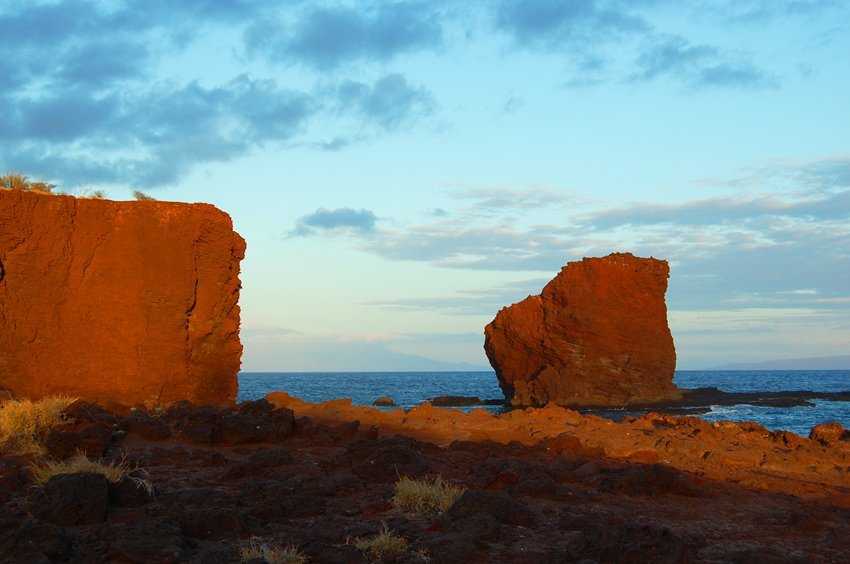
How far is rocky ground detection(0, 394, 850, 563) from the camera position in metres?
6.54

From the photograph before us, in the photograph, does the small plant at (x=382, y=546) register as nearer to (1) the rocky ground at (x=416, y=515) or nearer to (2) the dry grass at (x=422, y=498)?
(1) the rocky ground at (x=416, y=515)

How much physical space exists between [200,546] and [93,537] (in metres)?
0.88

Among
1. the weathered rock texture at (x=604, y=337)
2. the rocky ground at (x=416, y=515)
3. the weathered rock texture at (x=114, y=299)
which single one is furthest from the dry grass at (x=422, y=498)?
Result: the weathered rock texture at (x=604, y=337)

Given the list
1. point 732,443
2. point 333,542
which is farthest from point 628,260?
point 333,542

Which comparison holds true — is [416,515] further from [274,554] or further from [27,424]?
[27,424]

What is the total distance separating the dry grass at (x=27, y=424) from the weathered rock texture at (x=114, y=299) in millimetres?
4616

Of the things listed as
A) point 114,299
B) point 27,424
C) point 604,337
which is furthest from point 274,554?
point 604,337

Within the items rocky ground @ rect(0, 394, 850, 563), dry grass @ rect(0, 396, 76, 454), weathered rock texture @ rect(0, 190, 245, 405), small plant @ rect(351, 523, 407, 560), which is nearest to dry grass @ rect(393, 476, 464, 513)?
rocky ground @ rect(0, 394, 850, 563)

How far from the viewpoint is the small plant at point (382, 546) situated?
658cm

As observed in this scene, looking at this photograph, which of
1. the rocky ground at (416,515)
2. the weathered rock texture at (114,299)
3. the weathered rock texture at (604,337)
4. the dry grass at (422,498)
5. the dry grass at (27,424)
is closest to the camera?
the rocky ground at (416,515)

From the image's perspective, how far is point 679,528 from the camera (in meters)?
8.36

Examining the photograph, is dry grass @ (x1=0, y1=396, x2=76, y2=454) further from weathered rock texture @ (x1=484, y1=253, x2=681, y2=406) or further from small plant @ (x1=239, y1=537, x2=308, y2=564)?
weathered rock texture @ (x1=484, y1=253, x2=681, y2=406)

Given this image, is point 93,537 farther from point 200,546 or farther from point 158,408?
point 158,408

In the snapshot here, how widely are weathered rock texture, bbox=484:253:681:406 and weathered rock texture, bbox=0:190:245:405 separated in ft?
110
